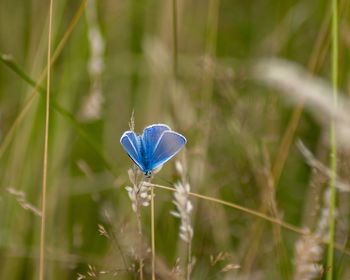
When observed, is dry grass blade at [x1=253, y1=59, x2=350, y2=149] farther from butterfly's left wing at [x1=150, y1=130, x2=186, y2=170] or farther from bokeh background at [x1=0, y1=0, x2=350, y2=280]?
butterfly's left wing at [x1=150, y1=130, x2=186, y2=170]

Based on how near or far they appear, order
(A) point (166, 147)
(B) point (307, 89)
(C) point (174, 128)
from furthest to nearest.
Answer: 1. (C) point (174, 128)
2. (B) point (307, 89)
3. (A) point (166, 147)

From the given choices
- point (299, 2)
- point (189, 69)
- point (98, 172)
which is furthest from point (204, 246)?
point (299, 2)

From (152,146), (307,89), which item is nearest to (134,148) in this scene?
(152,146)

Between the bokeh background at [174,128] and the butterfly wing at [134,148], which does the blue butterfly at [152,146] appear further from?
the bokeh background at [174,128]

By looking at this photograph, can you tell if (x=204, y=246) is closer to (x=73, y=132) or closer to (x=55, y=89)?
(x=73, y=132)

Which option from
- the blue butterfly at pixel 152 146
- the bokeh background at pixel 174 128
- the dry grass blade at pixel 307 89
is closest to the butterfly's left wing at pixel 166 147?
the blue butterfly at pixel 152 146

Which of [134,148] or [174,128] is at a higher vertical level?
[174,128]

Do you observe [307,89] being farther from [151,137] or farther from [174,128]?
[151,137]
